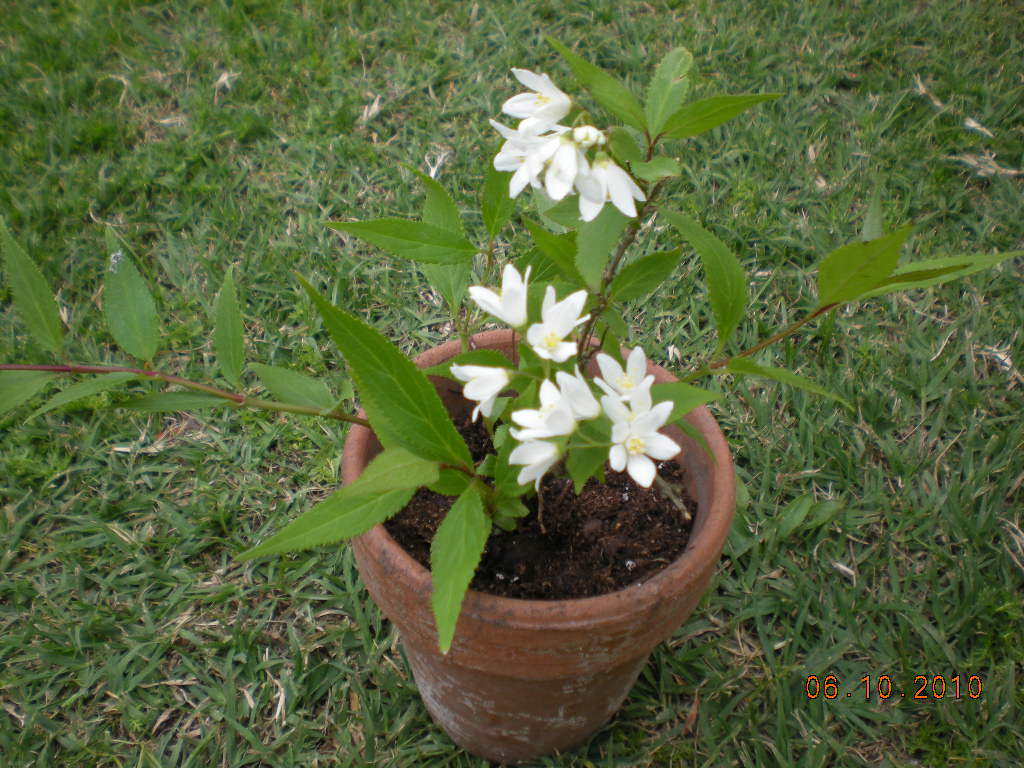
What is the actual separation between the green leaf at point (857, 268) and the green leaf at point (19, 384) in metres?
0.84

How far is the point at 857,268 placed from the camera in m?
0.80

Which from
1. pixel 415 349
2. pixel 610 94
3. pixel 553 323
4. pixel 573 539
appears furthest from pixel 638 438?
pixel 415 349

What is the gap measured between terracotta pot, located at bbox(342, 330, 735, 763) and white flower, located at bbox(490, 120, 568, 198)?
440 mm

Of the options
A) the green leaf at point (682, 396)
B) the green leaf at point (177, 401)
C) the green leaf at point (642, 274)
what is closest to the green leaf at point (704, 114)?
the green leaf at point (642, 274)

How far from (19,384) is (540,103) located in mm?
634

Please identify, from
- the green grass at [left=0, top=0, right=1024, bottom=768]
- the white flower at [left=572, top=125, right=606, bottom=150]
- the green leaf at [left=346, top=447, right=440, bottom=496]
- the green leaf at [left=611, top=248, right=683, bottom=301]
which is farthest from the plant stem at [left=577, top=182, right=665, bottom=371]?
the green grass at [left=0, top=0, right=1024, bottom=768]

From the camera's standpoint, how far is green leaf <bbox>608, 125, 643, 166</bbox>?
762 mm

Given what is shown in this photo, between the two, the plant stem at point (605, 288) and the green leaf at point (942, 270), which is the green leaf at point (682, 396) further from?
the green leaf at point (942, 270)

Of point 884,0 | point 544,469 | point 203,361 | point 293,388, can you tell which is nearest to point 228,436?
point 203,361

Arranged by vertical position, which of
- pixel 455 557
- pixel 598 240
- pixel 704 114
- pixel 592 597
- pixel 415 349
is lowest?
pixel 415 349

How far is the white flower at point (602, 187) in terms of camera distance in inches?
30.0

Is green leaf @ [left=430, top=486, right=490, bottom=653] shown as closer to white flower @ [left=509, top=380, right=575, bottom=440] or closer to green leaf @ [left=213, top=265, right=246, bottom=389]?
white flower @ [left=509, top=380, right=575, bottom=440]

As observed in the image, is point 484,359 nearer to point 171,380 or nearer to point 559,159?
point 559,159

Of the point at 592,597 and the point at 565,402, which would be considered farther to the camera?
the point at 592,597
